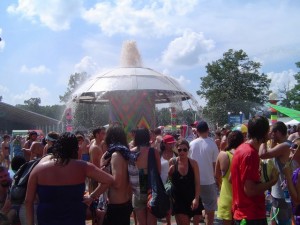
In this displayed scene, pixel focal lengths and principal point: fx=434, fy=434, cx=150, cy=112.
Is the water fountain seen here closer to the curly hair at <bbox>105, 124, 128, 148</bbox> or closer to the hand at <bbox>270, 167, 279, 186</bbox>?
the curly hair at <bbox>105, 124, 128, 148</bbox>

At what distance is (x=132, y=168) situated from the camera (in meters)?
5.23

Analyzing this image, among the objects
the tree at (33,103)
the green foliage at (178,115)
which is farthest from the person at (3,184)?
the tree at (33,103)

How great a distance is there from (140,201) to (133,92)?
14.1 m

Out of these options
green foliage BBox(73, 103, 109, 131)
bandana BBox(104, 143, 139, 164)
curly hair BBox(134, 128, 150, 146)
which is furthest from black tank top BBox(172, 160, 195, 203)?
green foliage BBox(73, 103, 109, 131)

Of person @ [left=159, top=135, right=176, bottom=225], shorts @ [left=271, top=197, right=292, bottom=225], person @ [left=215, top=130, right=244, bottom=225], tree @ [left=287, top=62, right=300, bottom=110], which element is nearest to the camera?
shorts @ [left=271, top=197, right=292, bottom=225]

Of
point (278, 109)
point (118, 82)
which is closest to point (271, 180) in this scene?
point (278, 109)

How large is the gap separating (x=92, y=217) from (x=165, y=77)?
1628 centimetres

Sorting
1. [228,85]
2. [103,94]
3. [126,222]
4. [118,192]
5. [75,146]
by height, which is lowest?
[126,222]

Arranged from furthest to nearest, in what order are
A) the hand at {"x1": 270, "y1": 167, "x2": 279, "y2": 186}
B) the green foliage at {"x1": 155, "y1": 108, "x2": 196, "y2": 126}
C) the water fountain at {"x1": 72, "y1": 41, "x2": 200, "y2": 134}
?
the green foliage at {"x1": 155, "y1": 108, "x2": 196, "y2": 126}
the water fountain at {"x1": 72, "y1": 41, "x2": 200, "y2": 134}
the hand at {"x1": 270, "y1": 167, "x2": 279, "y2": 186}

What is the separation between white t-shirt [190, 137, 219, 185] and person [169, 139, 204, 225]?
0.96 m

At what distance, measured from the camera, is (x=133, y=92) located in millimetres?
19641

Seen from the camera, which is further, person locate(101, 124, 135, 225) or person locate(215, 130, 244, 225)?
person locate(215, 130, 244, 225)

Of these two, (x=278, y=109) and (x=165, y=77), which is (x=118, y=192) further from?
(x=165, y=77)

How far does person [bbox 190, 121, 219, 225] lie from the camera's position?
702 cm
